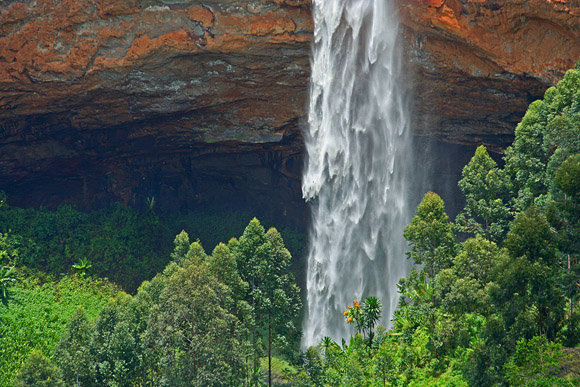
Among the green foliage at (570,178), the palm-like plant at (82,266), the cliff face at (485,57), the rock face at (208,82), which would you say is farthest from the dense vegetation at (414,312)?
the palm-like plant at (82,266)

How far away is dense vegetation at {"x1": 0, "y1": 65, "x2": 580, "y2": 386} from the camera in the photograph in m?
24.9

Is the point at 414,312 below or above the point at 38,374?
above

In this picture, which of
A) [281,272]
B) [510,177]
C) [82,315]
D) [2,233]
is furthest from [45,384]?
[510,177]

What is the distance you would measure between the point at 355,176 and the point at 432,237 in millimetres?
8336

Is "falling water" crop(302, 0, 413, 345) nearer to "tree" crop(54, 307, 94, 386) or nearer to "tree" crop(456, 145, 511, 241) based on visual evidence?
"tree" crop(456, 145, 511, 241)

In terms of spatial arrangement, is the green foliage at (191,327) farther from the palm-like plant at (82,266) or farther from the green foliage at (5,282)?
the palm-like plant at (82,266)

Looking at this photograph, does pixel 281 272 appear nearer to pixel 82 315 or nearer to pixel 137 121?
pixel 82 315

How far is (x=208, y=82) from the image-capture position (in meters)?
40.2

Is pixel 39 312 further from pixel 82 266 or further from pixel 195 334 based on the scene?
pixel 195 334

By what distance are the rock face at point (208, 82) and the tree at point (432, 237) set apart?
6.76 meters

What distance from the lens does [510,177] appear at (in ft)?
111

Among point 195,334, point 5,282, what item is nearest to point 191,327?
point 195,334

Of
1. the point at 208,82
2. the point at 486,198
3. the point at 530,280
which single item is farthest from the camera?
the point at 208,82

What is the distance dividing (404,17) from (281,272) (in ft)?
37.1
